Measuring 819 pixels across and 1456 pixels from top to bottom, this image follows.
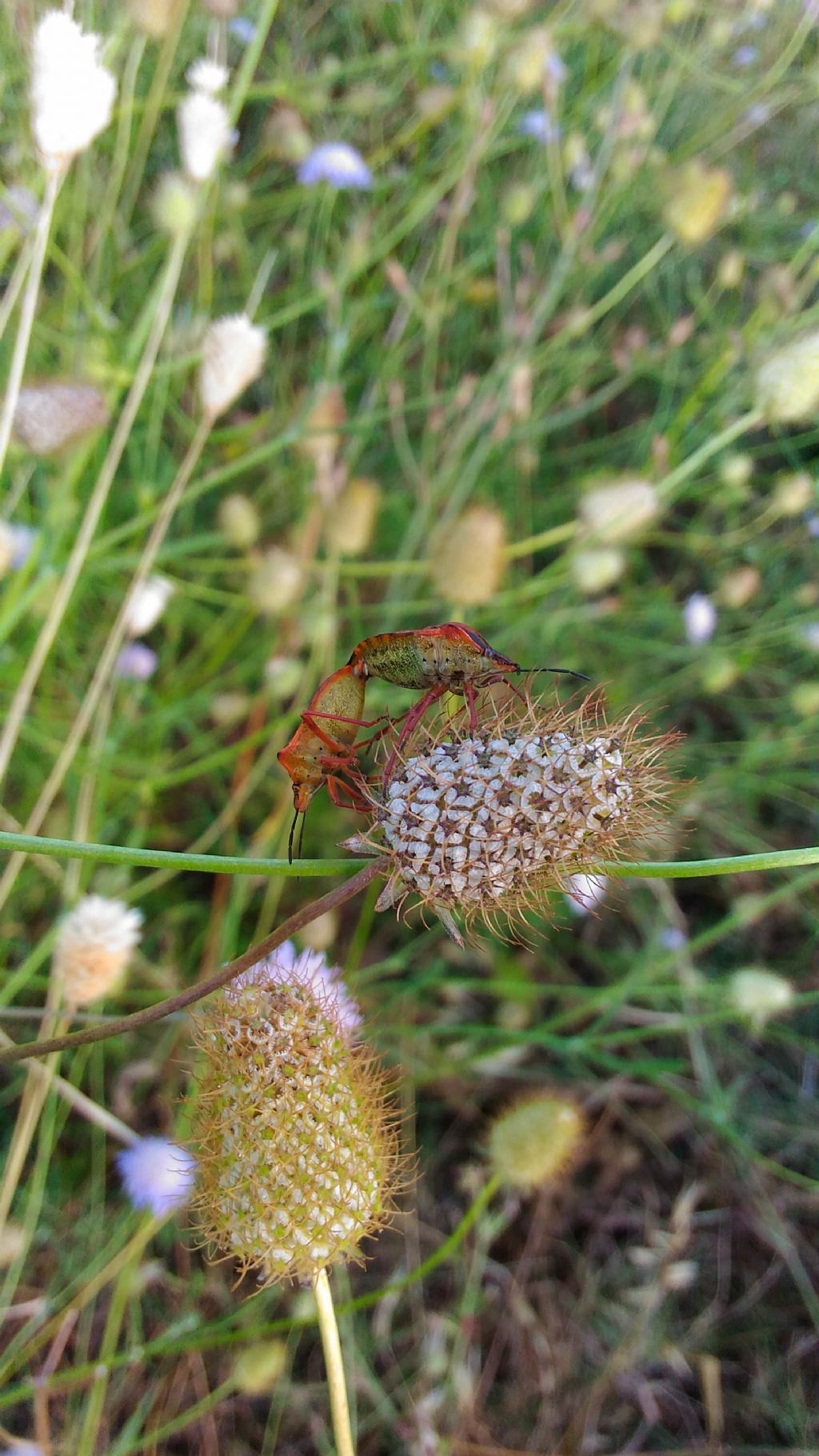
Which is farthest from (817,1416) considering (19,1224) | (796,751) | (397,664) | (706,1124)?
(397,664)

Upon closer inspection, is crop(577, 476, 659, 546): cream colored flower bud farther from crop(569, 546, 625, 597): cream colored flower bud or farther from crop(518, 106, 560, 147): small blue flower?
crop(518, 106, 560, 147): small blue flower

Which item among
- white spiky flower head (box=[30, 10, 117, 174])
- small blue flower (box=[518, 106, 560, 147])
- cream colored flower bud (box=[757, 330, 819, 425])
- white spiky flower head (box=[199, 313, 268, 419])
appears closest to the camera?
white spiky flower head (box=[30, 10, 117, 174])

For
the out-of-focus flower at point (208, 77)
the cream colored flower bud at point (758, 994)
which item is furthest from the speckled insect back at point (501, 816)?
the out-of-focus flower at point (208, 77)

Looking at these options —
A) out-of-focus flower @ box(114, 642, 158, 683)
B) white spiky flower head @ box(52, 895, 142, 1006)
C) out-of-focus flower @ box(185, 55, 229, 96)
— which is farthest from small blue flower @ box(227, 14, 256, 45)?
white spiky flower head @ box(52, 895, 142, 1006)

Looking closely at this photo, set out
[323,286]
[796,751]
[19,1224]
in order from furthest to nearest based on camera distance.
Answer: [796,751] < [323,286] < [19,1224]

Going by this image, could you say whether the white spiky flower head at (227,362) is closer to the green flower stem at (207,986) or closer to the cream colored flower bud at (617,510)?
the cream colored flower bud at (617,510)

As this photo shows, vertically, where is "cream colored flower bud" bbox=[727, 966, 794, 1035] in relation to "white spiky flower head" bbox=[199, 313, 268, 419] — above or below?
below

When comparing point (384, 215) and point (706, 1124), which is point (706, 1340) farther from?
point (384, 215)
